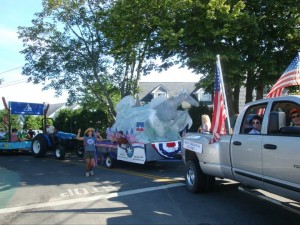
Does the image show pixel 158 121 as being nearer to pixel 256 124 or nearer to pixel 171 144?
pixel 171 144

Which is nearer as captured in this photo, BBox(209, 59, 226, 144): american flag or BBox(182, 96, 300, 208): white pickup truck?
BBox(182, 96, 300, 208): white pickup truck

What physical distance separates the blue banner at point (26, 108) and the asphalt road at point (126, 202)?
9.08 meters

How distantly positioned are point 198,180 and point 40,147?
11.7 m

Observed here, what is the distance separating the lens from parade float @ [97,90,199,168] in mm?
12070

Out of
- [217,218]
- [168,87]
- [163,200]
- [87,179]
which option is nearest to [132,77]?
[87,179]

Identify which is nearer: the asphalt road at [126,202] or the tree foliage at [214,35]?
the asphalt road at [126,202]

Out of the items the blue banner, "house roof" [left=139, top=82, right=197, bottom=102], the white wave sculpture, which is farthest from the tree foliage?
"house roof" [left=139, top=82, right=197, bottom=102]

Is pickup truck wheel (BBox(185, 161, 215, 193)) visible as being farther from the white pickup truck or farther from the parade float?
the parade float

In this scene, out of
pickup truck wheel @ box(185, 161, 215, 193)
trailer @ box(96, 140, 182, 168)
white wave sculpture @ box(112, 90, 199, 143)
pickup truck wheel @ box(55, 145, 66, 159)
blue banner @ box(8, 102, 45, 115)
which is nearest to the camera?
pickup truck wheel @ box(185, 161, 215, 193)

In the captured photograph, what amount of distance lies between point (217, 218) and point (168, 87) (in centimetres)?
4273

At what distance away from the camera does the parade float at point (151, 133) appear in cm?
1207

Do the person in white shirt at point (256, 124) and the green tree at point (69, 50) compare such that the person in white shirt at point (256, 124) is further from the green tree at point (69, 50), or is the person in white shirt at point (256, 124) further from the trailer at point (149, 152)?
the green tree at point (69, 50)

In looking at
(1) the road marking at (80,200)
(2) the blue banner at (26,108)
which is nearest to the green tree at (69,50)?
(2) the blue banner at (26,108)

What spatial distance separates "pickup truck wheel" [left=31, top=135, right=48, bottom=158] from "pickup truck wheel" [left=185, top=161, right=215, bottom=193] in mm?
11302
